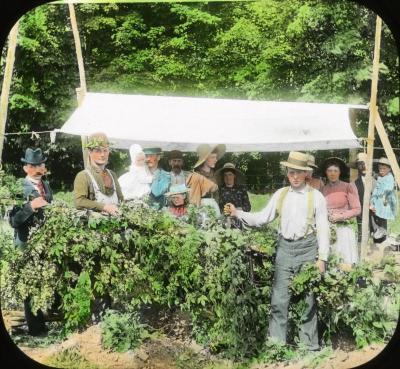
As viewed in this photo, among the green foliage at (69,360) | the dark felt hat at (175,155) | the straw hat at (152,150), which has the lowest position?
the green foliage at (69,360)

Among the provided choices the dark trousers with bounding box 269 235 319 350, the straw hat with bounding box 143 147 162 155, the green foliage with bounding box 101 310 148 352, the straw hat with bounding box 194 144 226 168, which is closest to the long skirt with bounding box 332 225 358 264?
the dark trousers with bounding box 269 235 319 350

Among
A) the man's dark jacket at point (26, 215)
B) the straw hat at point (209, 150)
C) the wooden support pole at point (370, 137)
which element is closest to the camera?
the wooden support pole at point (370, 137)

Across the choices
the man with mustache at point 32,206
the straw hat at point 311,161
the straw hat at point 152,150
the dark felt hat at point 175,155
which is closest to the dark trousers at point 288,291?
the straw hat at point 311,161

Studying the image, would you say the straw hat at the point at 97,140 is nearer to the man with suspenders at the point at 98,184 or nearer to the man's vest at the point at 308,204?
the man with suspenders at the point at 98,184

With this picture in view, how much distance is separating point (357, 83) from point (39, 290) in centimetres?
202

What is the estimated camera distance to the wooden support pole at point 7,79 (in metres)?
3.54

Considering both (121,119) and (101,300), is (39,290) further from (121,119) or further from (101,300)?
(121,119)

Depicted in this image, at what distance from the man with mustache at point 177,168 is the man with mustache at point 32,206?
0.67m

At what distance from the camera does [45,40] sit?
11.9 feet

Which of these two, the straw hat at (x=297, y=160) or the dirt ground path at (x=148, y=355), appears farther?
the dirt ground path at (x=148, y=355)

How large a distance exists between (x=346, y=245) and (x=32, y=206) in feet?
5.52

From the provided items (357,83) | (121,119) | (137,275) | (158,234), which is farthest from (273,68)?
(137,275)

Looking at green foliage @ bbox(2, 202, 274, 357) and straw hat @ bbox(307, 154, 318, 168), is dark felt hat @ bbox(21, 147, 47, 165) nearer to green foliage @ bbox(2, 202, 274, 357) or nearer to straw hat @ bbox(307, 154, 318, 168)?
green foliage @ bbox(2, 202, 274, 357)

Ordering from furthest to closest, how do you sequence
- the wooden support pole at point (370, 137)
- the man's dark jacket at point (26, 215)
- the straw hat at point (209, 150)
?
the man's dark jacket at point (26, 215) → the straw hat at point (209, 150) → the wooden support pole at point (370, 137)
